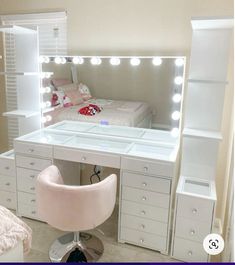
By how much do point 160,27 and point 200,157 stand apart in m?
1.21

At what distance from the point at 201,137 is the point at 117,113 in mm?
876

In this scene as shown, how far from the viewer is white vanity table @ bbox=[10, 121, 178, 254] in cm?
209

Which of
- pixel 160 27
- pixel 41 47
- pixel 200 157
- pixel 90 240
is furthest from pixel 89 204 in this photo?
pixel 41 47

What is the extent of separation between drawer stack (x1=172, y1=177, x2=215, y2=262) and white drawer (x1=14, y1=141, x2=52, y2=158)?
1.16 meters

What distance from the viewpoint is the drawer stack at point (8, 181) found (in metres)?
2.59

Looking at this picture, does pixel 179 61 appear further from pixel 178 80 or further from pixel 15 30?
pixel 15 30

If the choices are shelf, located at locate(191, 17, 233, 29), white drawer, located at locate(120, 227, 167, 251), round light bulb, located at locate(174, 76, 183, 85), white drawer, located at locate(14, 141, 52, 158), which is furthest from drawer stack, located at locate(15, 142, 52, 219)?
shelf, located at locate(191, 17, 233, 29)

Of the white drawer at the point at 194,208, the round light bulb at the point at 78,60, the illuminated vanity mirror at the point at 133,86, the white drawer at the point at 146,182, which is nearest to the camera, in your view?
the white drawer at the point at 194,208

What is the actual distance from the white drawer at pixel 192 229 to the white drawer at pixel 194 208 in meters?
0.04

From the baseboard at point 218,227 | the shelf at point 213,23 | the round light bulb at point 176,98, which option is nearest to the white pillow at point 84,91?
the round light bulb at point 176,98

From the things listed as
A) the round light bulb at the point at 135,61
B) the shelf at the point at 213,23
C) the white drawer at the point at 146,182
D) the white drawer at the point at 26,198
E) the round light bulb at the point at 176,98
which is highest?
the shelf at the point at 213,23

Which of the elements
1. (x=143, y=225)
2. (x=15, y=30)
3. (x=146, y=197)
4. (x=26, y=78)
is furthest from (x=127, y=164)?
(x=15, y=30)

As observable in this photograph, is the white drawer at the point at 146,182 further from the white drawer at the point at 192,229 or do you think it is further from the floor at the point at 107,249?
the floor at the point at 107,249

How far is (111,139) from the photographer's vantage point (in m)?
2.51
